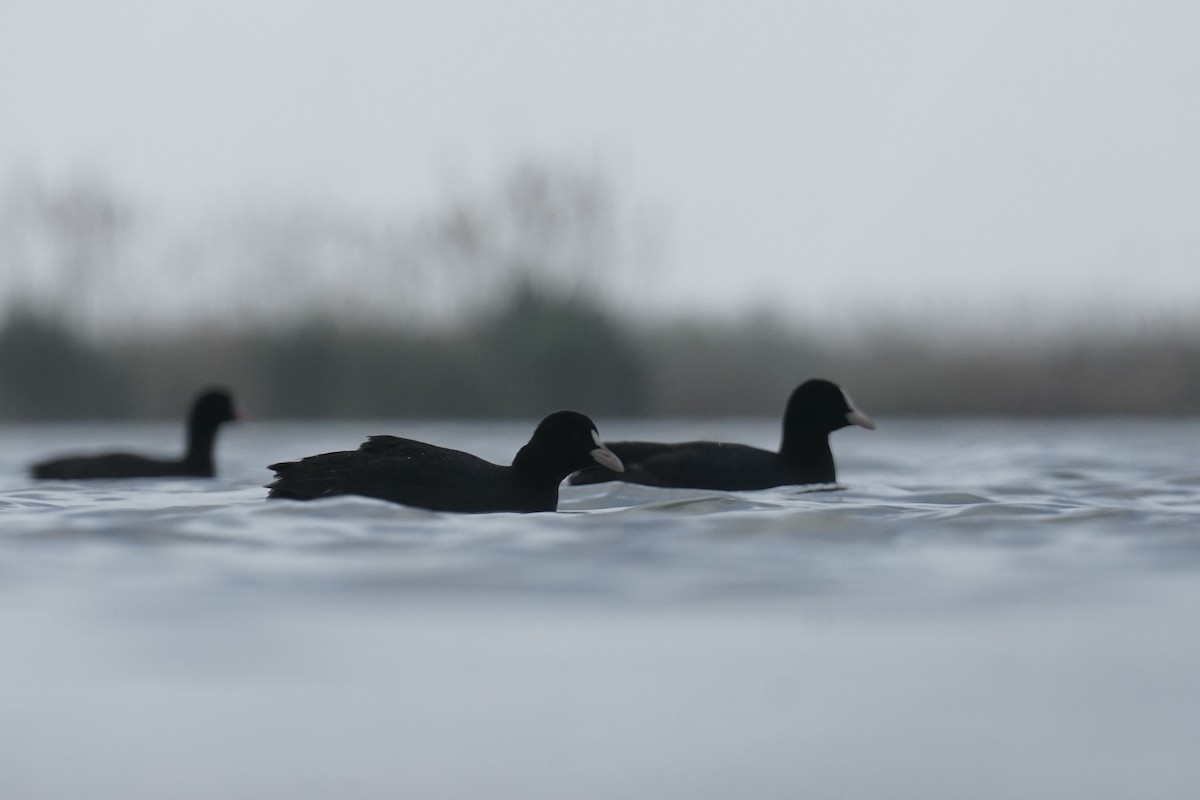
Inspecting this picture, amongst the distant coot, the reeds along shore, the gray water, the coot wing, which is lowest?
the gray water

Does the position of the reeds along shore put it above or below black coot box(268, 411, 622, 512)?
above

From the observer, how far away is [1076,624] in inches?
173

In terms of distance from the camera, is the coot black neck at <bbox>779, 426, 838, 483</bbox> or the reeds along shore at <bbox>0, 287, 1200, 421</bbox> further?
the reeds along shore at <bbox>0, 287, 1200, 421</bbox>

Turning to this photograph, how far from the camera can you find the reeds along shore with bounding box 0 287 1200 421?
64.1 feet

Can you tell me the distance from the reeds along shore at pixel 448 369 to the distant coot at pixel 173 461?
832 centimetres

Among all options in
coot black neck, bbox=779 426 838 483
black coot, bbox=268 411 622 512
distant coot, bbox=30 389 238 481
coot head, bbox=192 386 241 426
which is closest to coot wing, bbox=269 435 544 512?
black coot, bbox=268 411 622 512

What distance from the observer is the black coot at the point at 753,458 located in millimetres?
7953

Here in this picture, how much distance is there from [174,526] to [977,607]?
121 inches

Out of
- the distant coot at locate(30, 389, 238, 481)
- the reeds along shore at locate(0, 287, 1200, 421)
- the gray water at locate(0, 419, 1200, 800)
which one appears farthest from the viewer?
the reeds along shore at locate(0, 287, 1200, 421)

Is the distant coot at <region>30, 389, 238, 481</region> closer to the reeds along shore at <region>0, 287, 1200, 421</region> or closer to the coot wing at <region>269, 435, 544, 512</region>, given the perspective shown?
the coot wing at <region>269, 435, 544, 512</region>

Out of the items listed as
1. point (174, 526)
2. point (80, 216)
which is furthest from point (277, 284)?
point (174, 526)

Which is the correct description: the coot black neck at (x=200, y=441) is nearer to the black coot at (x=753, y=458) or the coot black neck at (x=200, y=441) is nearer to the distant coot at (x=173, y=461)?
the distant coot at (x=173, y=461)

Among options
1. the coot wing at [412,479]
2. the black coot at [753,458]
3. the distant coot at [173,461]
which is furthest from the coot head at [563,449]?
the distant coot at [173,461]

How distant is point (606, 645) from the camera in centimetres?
405
